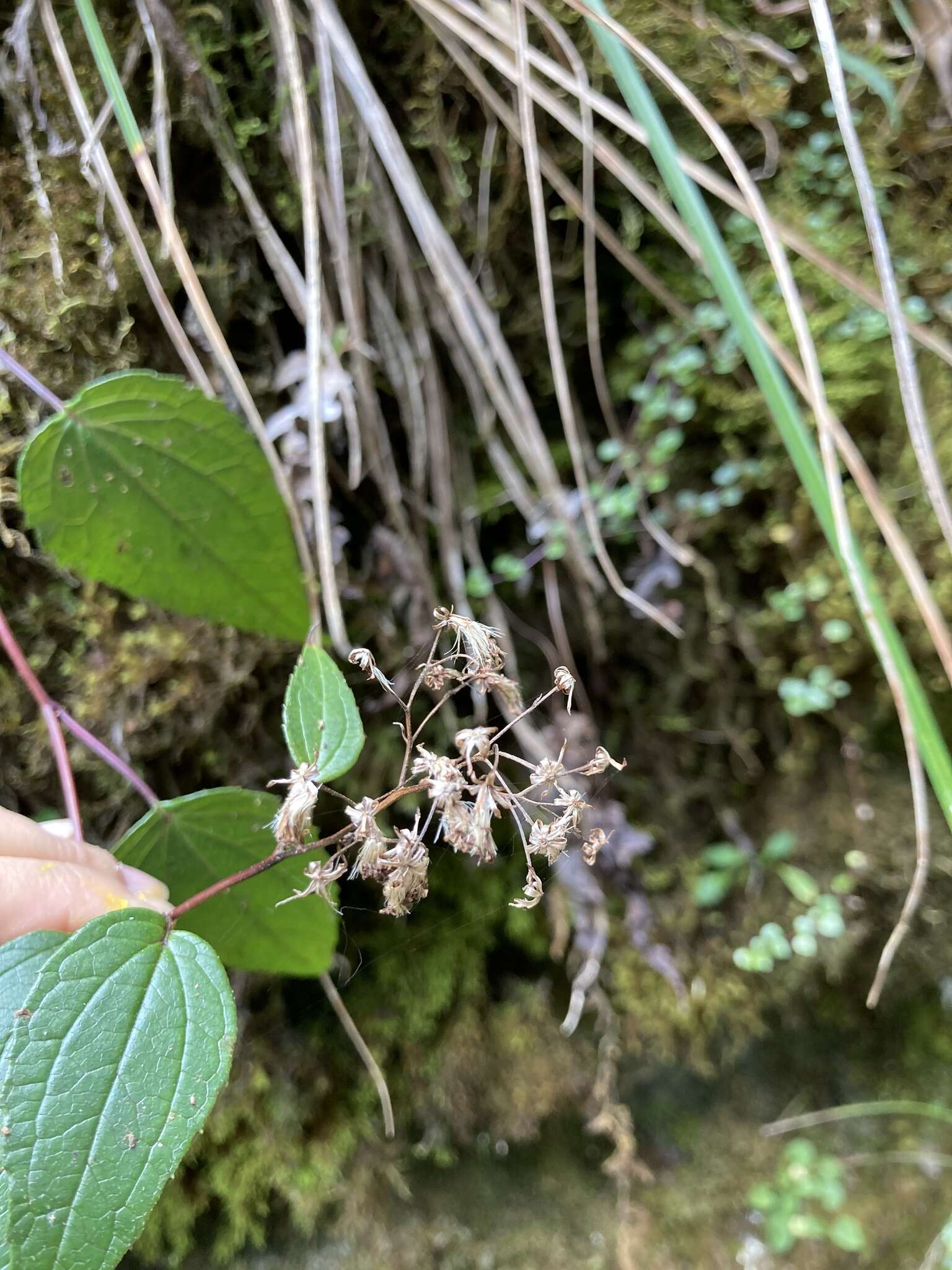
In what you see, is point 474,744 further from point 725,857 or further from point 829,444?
point 725,857

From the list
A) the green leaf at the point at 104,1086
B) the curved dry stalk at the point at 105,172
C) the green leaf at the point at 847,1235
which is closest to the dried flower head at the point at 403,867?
the green leaf at the point at 104,1086

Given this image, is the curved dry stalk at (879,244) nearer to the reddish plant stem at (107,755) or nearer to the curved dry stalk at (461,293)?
the curved dry stalk at (461,293)

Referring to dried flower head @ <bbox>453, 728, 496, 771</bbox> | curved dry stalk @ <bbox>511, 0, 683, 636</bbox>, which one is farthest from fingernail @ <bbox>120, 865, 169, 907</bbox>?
curved dry stalk @ <bbox>511, 0, 683, 636</bbox>

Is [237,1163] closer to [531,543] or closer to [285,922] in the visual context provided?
[285,922]

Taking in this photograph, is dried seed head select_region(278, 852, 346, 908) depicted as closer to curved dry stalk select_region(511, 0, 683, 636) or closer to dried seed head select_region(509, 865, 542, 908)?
dried seed head select_region(509, 865, 542, 908)

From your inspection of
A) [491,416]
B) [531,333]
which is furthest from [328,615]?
[531,333]
